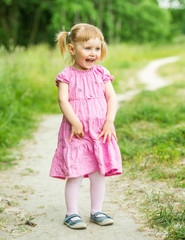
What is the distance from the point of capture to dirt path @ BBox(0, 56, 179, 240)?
103 inches

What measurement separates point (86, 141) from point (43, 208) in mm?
836

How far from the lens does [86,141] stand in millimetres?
2693

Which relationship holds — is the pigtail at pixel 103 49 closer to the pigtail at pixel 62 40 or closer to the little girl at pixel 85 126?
the little girl at pixel 85 126

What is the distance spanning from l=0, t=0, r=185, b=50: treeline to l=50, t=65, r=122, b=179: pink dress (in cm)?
1386

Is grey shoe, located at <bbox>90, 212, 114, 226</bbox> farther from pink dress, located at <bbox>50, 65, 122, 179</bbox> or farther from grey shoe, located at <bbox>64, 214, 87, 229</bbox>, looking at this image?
pink dress, located at <bbox>50, 65, 122, 179</bbox>

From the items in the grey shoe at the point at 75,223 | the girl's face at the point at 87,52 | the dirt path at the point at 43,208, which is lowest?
the dirt path at the point at 43,208

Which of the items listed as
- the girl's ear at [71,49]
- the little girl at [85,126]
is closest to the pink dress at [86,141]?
the little girl at [85,126]

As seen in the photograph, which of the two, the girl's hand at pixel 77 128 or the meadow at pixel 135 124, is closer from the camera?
the girl's hand at pixel 77 128

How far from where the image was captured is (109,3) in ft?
79.7

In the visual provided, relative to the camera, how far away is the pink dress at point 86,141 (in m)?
2.64

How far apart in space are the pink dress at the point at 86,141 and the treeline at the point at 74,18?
→ 1386 centimetres

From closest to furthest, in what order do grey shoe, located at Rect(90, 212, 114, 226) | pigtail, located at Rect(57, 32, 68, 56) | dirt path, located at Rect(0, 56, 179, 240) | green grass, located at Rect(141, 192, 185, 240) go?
green grass, located at Rect(141, 192, 185, 240)
dirt path, located at Rect(0, 56, 179, 240)
grey shoe, located at Rect(90, 212, 114, 226)
pigtail, located at Rect(57, 32, 68, 56)

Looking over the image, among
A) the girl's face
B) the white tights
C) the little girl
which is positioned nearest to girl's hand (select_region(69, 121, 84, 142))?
the little girl

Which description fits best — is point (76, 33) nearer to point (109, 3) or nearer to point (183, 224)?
point (183, 224)
